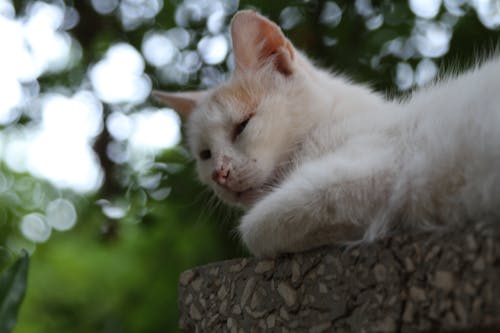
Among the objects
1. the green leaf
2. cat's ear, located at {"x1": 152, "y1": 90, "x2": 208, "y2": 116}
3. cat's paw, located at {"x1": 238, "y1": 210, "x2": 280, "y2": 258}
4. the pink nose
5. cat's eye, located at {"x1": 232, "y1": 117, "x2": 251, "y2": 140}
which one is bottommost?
the green leaf

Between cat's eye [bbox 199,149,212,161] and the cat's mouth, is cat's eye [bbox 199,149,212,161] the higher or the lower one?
the lower one

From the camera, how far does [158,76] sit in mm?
2049

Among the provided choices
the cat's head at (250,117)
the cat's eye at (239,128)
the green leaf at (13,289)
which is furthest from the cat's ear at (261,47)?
the green leaf at (13,289)

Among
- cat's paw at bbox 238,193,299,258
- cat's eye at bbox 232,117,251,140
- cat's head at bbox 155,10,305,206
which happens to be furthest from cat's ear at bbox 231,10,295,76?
cat's paw at bbox 238,193,299,258

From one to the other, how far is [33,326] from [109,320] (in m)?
0.41

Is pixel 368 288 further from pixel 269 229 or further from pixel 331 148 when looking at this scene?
pixel 331 148

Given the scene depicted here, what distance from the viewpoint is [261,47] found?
1306mm

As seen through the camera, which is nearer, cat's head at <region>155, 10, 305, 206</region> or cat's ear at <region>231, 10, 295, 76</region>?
cat's head at <region>155, 10, 305, 206</region>

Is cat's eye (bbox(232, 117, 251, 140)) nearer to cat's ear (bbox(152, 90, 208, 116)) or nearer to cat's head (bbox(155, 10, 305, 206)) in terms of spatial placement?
cat's head (bbox(155, 10, 305, 206))

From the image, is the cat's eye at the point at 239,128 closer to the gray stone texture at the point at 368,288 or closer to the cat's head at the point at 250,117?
the cat's head at the point at 250,117

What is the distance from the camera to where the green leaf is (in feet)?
4.31

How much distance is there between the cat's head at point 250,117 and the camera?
3.75 feet

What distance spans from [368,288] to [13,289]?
3.03 ft

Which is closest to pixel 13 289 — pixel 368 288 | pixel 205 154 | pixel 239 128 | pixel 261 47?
pixel 205 154
